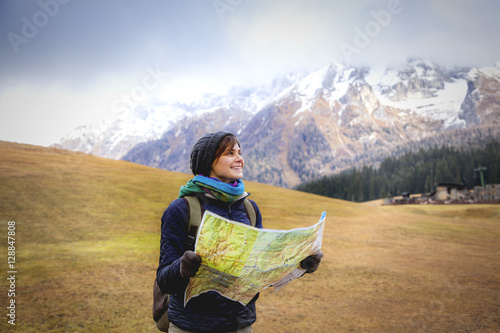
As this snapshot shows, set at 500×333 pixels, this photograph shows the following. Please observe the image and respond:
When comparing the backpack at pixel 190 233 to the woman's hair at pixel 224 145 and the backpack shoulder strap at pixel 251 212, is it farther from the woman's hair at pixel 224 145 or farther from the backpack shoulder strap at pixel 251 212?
the woman's hair at pixel 224 145

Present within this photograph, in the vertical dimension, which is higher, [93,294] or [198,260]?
[198,260]

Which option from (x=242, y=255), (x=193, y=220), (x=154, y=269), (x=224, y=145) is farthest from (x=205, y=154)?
(x=154, y=269)

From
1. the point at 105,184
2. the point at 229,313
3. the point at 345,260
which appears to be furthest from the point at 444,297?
the point at 105,184

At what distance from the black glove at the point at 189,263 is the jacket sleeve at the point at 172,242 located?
0.19m

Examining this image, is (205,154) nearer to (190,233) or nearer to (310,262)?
(190,233)

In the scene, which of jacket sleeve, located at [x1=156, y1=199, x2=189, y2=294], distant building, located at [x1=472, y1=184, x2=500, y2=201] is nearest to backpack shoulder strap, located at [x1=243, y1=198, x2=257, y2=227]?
jacket sleeve, located at [x1=156, y1=199, x2=189, y2=294]

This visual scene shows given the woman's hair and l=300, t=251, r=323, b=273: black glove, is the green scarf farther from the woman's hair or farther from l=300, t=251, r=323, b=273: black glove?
l=300, t=251, r=323, b=273: black glove

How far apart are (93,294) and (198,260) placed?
29.3 ft

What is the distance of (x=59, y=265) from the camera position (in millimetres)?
11680

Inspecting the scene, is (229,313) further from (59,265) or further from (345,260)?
(345,260)

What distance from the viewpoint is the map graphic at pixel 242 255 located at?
84.1 inches

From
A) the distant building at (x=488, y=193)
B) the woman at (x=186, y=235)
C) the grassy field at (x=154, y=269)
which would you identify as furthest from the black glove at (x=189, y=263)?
the distant building at (x=488, y=193)

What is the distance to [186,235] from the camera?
245 centimetres

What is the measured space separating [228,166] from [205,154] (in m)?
0.21
